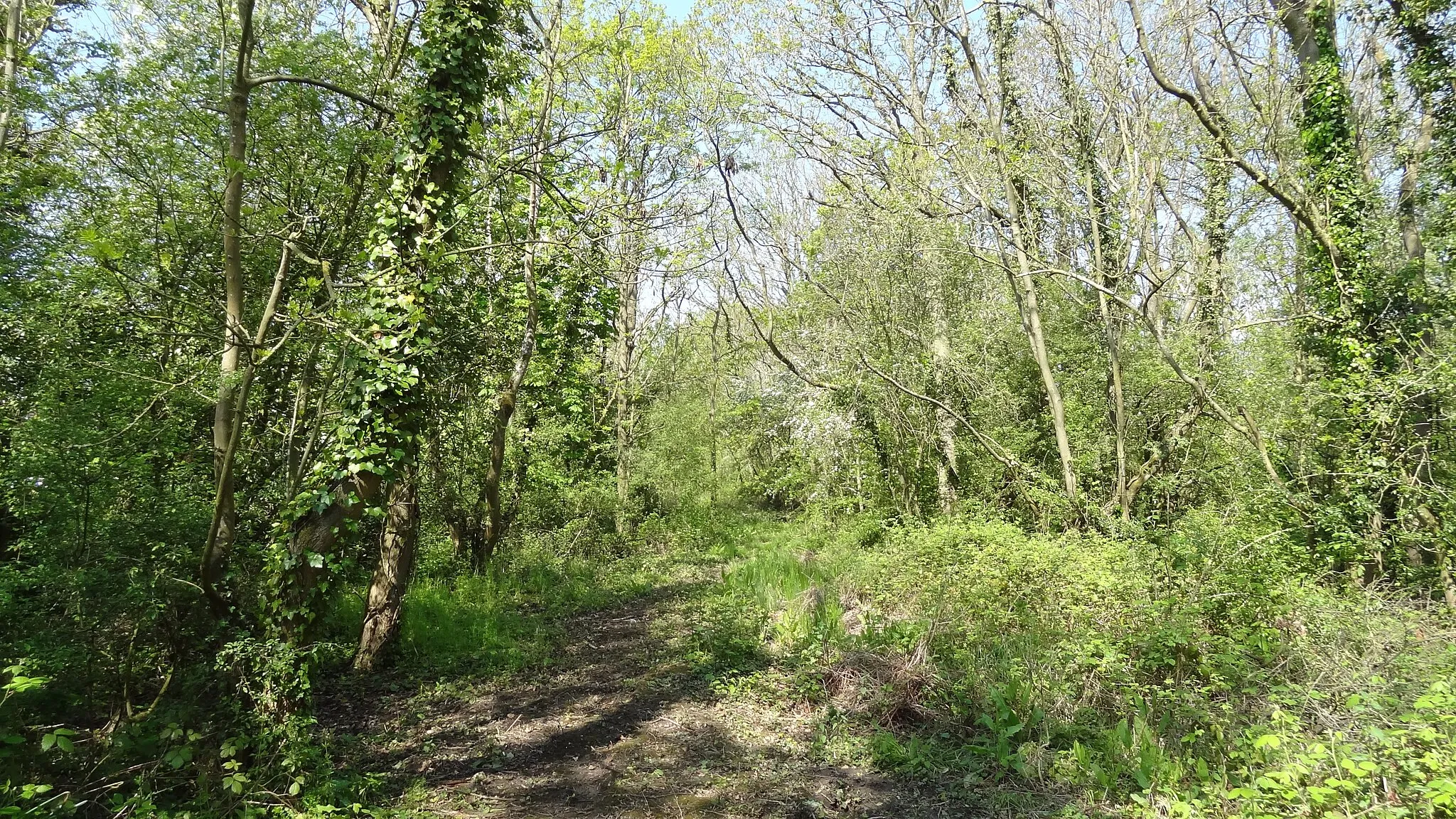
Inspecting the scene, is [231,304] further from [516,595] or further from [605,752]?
[516,595]

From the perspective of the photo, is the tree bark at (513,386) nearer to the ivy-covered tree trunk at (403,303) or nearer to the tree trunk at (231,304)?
the ivy-covered tree trunk at (403,303)

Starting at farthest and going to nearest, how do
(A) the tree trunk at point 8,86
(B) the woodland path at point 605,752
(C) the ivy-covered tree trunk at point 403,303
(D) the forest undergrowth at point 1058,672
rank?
(A) the tree trunk at point 8,86
(C) the ivy-covered tree trunk at point 403,303
(B) the woodland path at point 605,752
(D) the forest undergrowth at point 1058,672

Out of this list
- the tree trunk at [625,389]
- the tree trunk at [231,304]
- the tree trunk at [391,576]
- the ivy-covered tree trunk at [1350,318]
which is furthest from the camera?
the tree trunk at [625,389]

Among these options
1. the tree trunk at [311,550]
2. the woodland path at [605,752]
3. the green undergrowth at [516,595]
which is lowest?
the woodland path at [605,752]

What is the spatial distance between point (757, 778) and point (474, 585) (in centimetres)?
497

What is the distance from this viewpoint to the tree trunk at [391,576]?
19.6 ft

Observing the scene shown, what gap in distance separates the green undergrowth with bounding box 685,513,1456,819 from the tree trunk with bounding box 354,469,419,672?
2.83 meters

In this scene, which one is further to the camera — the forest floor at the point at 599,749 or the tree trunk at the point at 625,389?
the tree trunk at the point at 625,389

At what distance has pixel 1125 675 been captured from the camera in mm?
4695

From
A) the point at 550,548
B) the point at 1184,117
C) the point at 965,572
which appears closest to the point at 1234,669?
the point at 965,572

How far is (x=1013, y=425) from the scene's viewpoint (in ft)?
34.8

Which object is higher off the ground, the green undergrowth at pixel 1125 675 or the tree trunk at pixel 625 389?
the tree trunk at pixel 625 389

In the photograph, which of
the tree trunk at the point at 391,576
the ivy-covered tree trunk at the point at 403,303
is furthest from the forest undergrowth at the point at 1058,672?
the ivy-covered tree trunk at the point at 403,303

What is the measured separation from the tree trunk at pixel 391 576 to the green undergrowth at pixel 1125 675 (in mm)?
2832
